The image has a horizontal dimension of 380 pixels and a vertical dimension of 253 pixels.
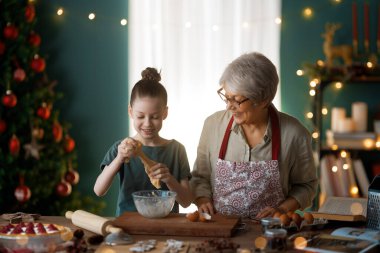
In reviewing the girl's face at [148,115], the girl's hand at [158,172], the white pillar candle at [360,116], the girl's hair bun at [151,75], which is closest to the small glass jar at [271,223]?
the girl's hand at [158,172]

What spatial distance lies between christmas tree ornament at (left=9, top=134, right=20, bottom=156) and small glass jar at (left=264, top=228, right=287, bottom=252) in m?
2.75

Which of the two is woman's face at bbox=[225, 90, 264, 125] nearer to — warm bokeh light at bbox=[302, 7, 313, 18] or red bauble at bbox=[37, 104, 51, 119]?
red bauble at bbox=[37, 104, 51, 119]

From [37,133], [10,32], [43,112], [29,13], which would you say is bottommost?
[37,133]

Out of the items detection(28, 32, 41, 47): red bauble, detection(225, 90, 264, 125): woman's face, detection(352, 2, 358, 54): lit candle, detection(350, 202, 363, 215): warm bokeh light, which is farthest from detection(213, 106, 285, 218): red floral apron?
detection(352, 2, 358, 54): lit candle

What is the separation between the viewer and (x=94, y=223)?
7.30ft

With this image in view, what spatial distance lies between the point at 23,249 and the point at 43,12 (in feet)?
11.2

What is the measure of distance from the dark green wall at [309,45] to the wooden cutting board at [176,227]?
2951 millimetres

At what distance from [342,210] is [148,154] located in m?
0.83

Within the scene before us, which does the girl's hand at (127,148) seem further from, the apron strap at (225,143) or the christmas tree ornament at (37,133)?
the christmas tree ornament at (37,133)

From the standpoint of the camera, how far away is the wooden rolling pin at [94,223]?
7.16 feet

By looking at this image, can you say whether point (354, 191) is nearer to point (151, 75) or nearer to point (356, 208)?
point (356, 208)

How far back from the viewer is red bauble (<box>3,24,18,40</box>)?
435cm

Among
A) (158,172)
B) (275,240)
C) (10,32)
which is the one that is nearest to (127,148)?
(158,172)

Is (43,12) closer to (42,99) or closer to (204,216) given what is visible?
(42,99)
